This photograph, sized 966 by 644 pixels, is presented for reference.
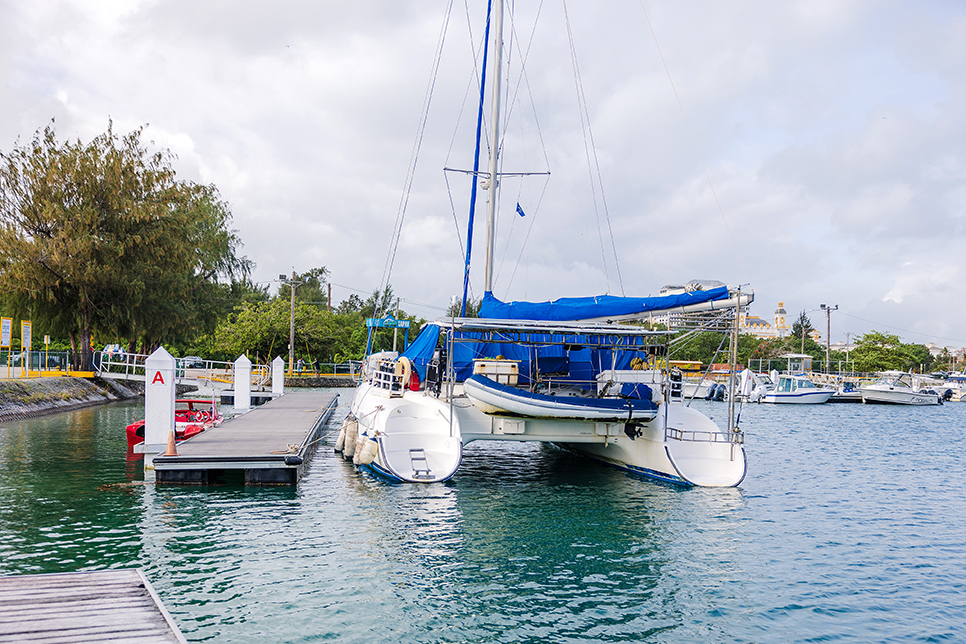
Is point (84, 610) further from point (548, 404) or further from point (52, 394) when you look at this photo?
point (52, 394)

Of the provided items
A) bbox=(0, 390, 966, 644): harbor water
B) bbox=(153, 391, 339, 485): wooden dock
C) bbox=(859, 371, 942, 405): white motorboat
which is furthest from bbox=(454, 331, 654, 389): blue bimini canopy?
bbox=(859, 371, 942, 405): white motorboat

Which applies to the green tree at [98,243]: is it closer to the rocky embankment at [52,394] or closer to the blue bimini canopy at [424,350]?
the rocky embankment at [52,394]

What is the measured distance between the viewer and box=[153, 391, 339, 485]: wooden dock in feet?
44.7

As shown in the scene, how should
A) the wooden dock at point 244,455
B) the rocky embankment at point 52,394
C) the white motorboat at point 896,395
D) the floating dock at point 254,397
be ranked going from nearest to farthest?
the wooden dock at point 244,455 → the rocky embankment at point 52,394 → the floating dock at point 254,397 → the white motorboat at point 896,395

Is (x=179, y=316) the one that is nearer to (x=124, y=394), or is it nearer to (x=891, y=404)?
(x=124, y=394)

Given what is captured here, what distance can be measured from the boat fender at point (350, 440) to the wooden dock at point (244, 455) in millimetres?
928

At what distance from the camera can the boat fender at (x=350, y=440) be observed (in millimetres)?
17948

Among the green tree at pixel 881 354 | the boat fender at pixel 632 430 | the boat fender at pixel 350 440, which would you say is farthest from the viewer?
the green tree at pixel 881 354

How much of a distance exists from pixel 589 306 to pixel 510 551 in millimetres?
6745

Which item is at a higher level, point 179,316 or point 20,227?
point 20,227

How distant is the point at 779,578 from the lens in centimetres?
904

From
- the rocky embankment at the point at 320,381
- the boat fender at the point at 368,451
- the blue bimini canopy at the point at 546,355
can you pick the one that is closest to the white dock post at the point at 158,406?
the boat fender at the point at 368,451

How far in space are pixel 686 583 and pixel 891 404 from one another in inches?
2063

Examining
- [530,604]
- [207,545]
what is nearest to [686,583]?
[530,604]
